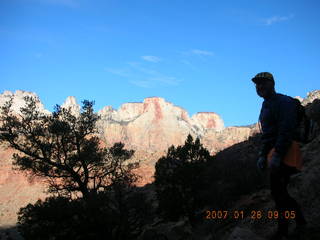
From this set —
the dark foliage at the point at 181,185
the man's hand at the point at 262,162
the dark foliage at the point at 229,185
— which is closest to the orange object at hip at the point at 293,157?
the man's hand at the point at 262,162

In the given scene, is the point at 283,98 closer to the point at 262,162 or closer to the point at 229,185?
the point at 262,162

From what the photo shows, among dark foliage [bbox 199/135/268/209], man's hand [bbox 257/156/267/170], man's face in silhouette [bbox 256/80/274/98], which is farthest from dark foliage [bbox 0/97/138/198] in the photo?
man's face in silhouette [bbox 256/80/274/98]

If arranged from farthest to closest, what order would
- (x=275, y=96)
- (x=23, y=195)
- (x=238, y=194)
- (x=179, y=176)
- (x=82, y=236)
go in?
(x=23, y=195) < (x=179, y=176) < (x=238, y=194) < (x=82, y=236) < (x=275, y=96)

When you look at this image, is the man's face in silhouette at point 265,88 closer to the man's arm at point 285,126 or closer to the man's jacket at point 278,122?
the man's jacket at point 278,122

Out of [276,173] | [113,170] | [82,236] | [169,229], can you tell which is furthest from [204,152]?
[276,173]

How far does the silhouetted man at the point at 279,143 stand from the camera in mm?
5555

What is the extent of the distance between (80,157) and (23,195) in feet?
210

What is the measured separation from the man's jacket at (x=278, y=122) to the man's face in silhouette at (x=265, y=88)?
0.31ft

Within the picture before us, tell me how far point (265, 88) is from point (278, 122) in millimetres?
667

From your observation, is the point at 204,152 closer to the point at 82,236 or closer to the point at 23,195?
the point at 82,236

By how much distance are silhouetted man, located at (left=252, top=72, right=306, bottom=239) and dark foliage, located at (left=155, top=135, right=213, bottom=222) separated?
36.6 feet

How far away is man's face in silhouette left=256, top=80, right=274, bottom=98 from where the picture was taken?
19.8 feet

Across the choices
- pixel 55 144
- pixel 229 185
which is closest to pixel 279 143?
pixel 229 185

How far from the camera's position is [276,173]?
229 inches
